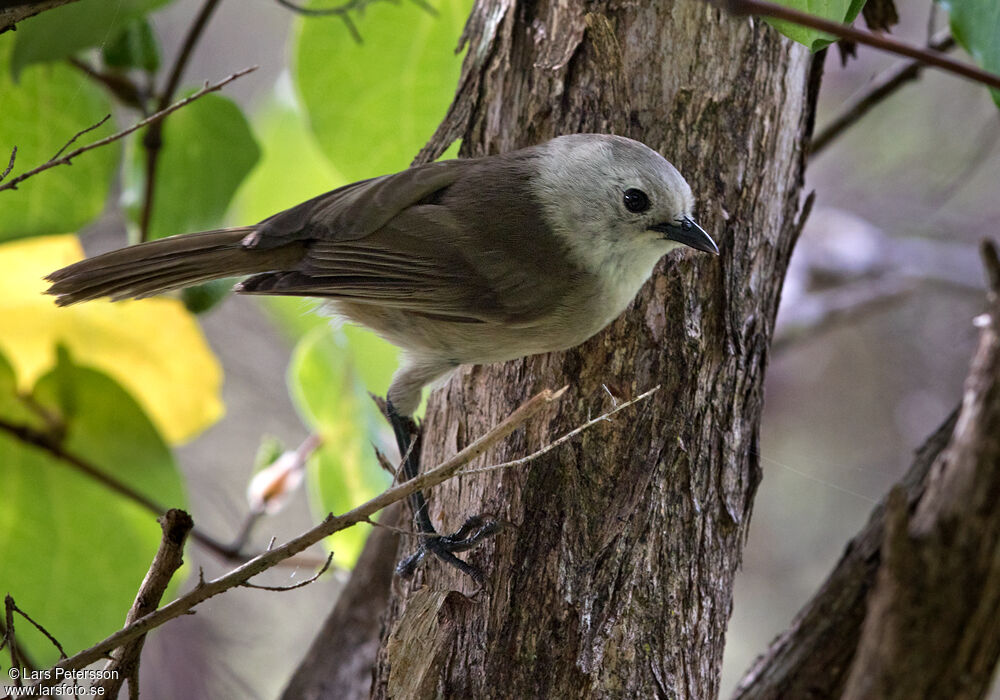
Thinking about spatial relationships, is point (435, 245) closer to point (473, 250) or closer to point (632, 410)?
point (473, 250)

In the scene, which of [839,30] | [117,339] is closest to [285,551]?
[839,30]

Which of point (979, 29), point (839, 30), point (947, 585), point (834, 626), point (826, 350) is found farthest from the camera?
point (826, 350)

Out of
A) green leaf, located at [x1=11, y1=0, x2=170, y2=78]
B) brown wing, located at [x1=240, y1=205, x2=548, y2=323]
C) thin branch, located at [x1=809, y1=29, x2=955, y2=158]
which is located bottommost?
brown wing, located at [x1=240, y1=205, x2=548, y2=323]

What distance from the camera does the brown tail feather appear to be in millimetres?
1970

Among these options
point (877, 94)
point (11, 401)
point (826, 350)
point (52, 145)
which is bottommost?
point (11, 401)

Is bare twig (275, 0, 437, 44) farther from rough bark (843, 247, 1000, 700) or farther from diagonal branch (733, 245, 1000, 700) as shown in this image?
rough bark (843, 247, 1000, 700)

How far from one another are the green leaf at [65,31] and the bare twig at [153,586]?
126 cm

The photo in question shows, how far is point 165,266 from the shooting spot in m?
2.03

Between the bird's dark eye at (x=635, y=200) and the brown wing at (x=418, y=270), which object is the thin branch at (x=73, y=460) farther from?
the bird's dark eye at (x=635, y=200)

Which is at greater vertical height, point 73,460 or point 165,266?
point 165,266

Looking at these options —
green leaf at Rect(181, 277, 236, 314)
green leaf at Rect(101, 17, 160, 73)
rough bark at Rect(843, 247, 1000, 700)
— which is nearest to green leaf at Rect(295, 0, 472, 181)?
green leaf at Rect(101, 17, 160, 73)

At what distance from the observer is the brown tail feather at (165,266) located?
1.97 m

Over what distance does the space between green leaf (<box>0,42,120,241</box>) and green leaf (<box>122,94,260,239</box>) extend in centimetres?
13

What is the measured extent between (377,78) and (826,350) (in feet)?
13.0
